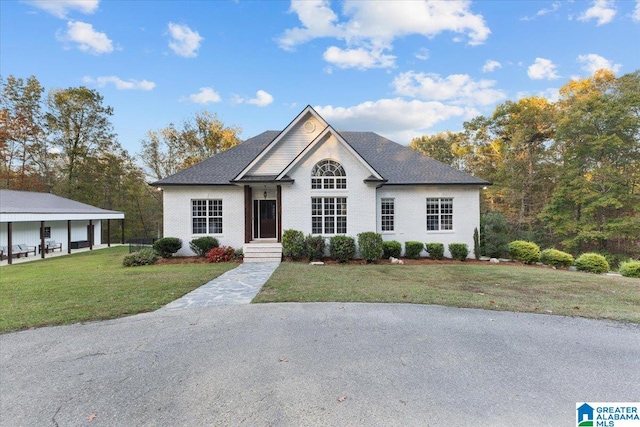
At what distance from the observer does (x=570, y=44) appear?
15555 millimetres

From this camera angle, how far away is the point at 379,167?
15.8 metres

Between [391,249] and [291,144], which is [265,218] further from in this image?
[391,249]

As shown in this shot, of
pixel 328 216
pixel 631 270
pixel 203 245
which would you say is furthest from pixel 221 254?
pixel 631 270

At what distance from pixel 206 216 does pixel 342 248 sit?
7.59 meters

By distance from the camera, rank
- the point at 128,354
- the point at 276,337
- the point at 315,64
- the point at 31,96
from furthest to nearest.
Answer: the point at 31,96 → the point at 315,64 → the point at 276,337 → the point at 128,354

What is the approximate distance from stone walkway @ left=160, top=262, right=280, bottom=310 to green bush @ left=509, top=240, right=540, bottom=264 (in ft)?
41.5

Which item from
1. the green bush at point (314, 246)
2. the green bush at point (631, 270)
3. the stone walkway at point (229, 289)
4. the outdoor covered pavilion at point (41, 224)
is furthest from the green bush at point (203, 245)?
the green bush at point (631, 270)

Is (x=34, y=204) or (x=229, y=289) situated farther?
(x=34, y=204)

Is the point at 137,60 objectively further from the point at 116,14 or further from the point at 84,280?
the point at 84,280

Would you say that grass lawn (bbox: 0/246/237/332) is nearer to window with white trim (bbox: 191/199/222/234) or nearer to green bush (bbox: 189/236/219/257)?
green bush (bbox: 189/236/219/257)

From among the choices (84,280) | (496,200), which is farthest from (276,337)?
(496,200)

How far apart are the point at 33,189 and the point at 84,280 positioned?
27476mm

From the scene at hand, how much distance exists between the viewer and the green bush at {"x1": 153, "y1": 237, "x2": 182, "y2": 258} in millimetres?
13578

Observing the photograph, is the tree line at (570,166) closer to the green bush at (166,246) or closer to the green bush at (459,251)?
the green bush at (459,251)
